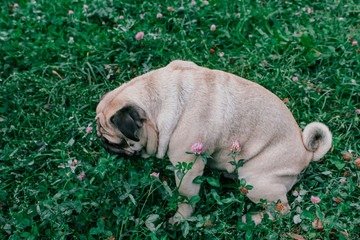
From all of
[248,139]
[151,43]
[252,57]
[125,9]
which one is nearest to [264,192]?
[248,139]

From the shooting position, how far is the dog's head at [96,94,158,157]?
279cm

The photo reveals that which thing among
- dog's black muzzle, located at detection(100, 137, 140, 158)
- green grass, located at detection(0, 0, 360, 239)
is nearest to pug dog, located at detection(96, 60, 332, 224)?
dog's black muzzle, located at detection(100, 137, 140, 158)

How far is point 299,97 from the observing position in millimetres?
4211

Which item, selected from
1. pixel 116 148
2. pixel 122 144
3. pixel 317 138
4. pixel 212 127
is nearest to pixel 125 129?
pixel 122 144

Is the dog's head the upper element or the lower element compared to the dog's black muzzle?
upper

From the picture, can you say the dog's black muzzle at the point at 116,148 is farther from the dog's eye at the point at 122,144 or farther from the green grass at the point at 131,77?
the green grass at the point at 131,77

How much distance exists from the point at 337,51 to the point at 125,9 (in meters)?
3.13

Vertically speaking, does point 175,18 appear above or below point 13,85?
above

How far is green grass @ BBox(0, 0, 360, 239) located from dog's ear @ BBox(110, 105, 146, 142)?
0.91 ft

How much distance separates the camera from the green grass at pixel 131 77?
2857 mm

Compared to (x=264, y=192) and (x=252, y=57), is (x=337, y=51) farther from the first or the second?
(x=264, y=192)

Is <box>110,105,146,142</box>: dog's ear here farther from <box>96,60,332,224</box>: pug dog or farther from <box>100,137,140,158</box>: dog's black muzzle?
<box>100,137,140,158</box>: dog's black muzzle

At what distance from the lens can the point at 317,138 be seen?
10.6 feet

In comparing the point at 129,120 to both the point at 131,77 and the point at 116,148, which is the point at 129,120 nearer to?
the point at 116,148
